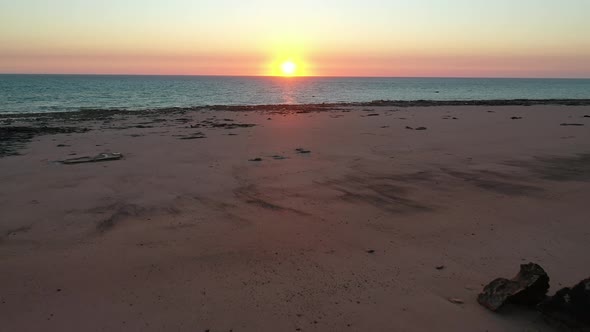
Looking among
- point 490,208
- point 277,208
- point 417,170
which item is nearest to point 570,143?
point 417,170

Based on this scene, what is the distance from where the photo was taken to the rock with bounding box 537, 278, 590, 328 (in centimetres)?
353

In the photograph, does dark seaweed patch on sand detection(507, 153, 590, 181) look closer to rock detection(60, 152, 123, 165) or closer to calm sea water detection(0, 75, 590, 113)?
rock detection(60, 152, 123, 165)

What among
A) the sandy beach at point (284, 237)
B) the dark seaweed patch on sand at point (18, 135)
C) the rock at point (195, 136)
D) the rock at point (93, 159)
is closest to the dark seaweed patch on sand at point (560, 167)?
the sandy beach at point (284, 237)

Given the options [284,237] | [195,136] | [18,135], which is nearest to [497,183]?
[284,237]

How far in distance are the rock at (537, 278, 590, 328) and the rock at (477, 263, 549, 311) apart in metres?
0.11

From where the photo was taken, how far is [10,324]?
3.90 m

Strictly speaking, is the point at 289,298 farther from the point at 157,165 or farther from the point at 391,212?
the point at 157,165

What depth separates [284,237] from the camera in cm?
585

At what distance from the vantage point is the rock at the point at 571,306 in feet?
11.6

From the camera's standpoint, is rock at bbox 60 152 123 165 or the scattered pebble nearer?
the scattered pebble

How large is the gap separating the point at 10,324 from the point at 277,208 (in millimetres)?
3918

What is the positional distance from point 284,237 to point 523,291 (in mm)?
2866

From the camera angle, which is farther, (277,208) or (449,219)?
(277,208)

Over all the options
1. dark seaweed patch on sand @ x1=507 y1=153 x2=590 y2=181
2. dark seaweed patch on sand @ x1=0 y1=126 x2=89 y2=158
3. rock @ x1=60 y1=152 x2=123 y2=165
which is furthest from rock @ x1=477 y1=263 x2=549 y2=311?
dark seaweed patch on sand @ x1=0 y1=126 x2=89 y2=158
